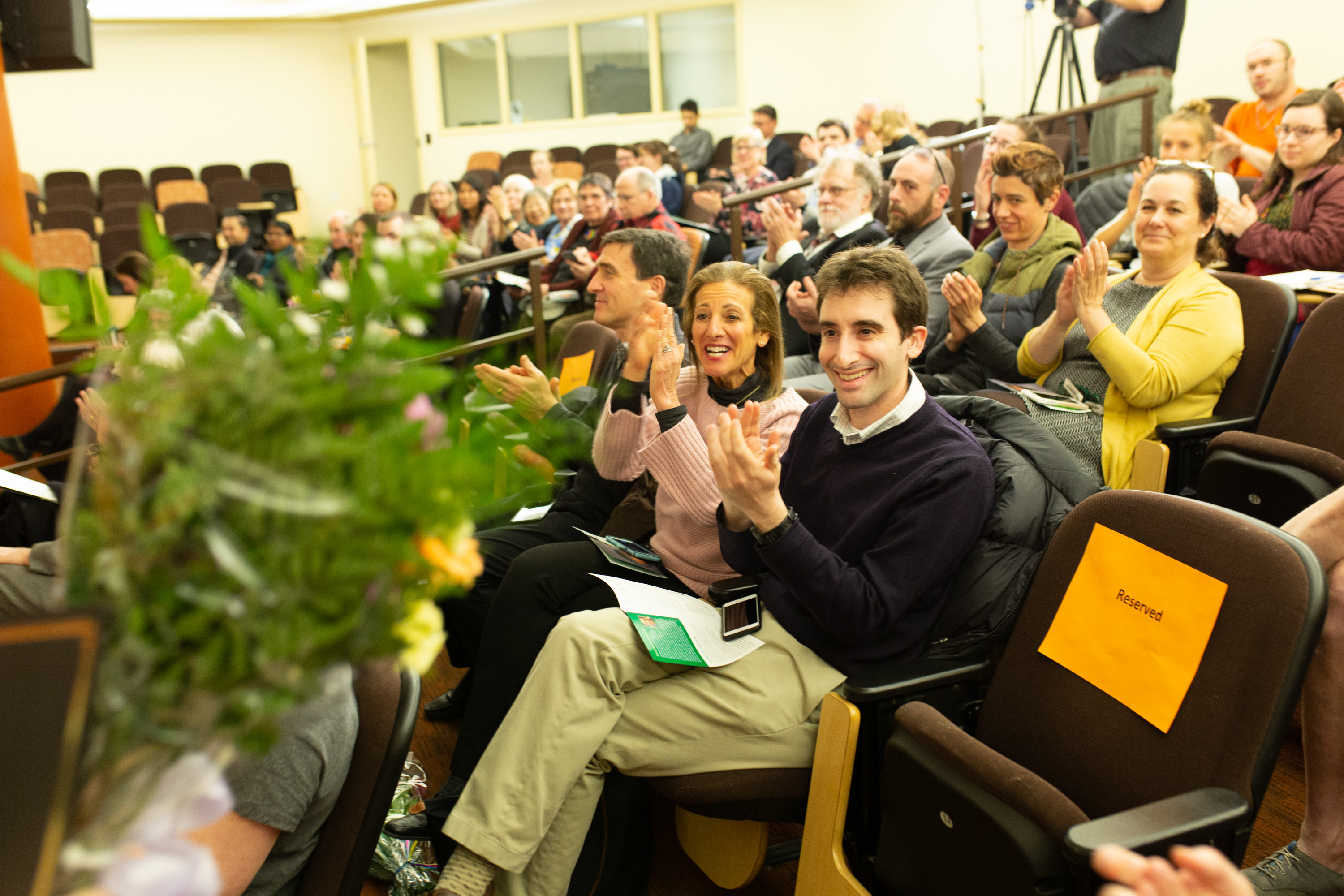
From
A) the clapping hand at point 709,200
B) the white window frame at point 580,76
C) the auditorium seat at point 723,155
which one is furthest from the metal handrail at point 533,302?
the white window frame at point 580,76

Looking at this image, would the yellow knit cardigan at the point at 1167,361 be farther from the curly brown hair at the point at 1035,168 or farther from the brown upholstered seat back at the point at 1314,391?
the curly brown hair at the point at 1035,168

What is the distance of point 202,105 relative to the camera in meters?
10.9

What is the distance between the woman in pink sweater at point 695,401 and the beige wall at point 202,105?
408 inches

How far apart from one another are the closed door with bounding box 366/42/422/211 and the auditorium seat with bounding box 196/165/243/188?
1.71m

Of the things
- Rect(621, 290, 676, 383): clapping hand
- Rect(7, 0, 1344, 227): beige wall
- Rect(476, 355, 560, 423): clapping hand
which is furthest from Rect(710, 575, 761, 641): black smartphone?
Rect(7, 0, 1344, 227): beige wall

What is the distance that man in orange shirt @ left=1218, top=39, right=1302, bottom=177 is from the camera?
3.79 meters

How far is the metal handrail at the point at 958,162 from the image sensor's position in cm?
394

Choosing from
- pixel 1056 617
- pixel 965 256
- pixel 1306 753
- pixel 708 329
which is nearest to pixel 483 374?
pixel 708 329

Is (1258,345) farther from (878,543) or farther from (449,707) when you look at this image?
(449,707)

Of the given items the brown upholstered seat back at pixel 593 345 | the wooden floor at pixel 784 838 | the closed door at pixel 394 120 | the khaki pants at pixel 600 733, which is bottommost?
the wooden floor at pixel 784 838

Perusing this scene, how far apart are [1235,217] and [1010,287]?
0.89 metres

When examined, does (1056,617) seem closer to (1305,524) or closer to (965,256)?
(1305,524)

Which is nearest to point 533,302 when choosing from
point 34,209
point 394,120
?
point 34,209

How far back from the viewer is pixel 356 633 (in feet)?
1.67
